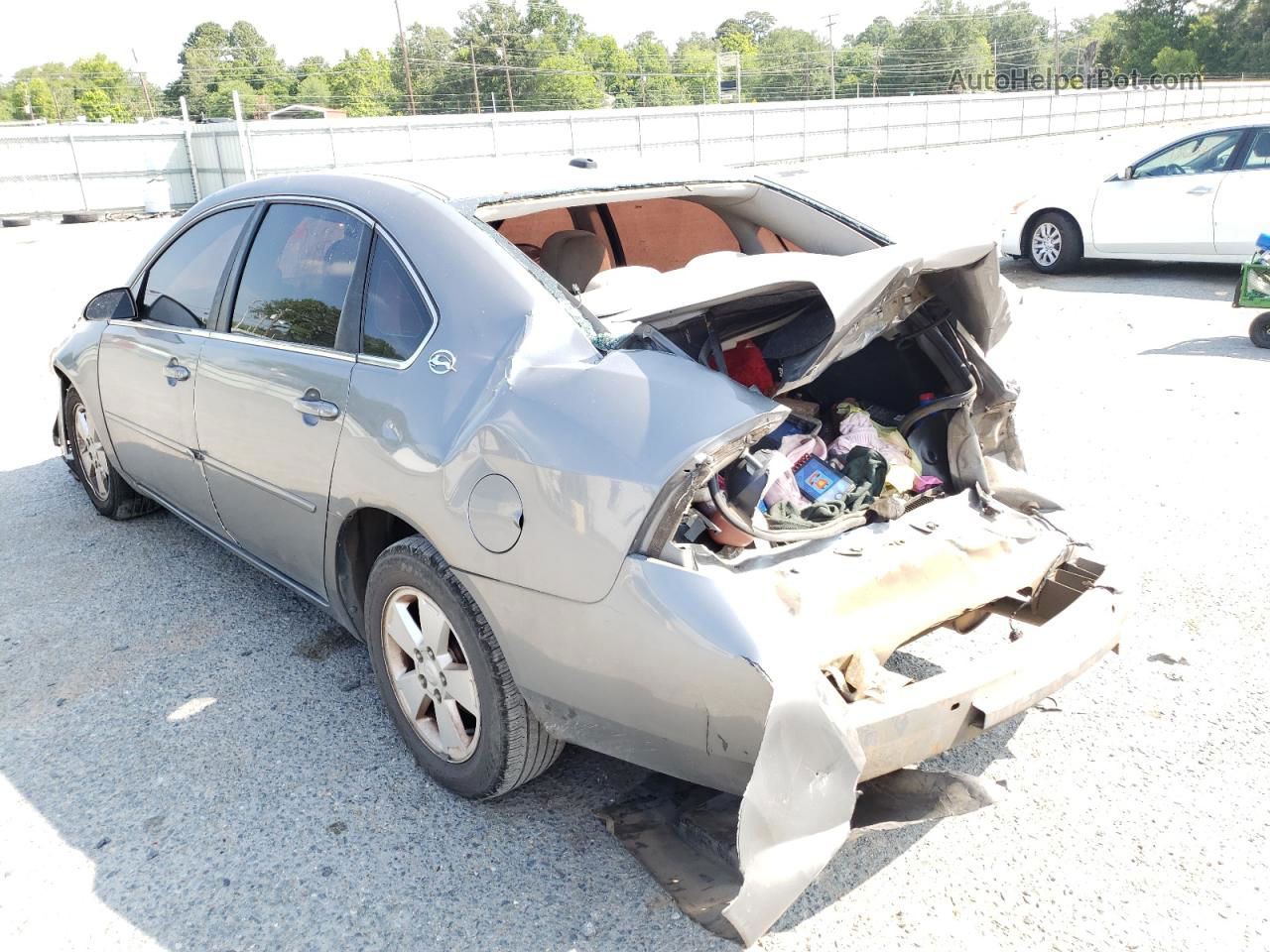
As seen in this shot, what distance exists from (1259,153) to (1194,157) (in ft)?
1.99

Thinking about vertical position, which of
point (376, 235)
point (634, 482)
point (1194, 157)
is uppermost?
point (376, 235)

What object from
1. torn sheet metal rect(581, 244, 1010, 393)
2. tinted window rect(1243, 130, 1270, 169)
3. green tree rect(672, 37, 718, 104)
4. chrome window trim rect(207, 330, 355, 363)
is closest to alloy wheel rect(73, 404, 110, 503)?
chrome window trim rect(207, 330, 355, 363)

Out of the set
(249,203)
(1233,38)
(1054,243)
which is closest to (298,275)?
(249,203)

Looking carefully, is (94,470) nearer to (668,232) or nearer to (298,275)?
(298,275)

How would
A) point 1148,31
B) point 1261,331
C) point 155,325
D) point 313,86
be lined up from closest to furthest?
point 155,325, point 1261,331, point 1148,31, point 313,86

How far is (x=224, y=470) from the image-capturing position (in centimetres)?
384

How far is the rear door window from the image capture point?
14.5ft

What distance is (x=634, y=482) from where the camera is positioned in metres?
2.47

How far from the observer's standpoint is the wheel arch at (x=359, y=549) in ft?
10.6

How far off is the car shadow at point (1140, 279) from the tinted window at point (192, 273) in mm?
8862

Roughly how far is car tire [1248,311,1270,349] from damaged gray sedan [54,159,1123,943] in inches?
207

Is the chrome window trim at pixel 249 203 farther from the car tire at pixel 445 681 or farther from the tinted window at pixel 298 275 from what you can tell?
the car tire at pixel 445 681

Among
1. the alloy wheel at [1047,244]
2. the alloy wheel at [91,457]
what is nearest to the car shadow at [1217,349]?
the alloy wheel at [1047,244]

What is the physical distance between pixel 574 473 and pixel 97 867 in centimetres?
173
